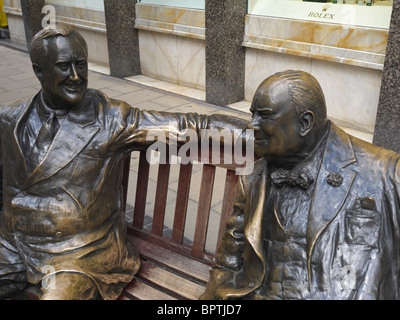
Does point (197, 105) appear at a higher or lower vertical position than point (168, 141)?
lower

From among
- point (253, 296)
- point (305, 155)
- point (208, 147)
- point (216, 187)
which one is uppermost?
point (305, 155)

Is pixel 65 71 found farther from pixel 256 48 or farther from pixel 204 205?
pixel 256 48

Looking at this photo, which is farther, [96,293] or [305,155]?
[96,293]

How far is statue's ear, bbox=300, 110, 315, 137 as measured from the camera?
6.72 feet

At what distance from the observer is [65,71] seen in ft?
8.61

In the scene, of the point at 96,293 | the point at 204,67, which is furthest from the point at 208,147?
the point at 204,67

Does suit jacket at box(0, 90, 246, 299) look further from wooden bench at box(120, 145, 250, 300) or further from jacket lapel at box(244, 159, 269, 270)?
jacket lapel at box(244, 159, 269, 270)

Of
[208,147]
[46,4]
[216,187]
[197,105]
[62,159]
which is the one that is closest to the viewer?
[62,159]

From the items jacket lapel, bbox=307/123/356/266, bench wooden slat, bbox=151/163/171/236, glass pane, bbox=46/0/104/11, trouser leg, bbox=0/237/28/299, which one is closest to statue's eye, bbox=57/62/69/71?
bench wooden slat, bbox=151/163/171/236

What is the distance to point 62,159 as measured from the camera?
2729 millimetres

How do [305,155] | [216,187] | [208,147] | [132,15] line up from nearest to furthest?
[305,155], [208,147], [216,187], [132,15]

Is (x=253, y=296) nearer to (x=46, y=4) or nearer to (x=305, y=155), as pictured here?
(x=305, y=155)

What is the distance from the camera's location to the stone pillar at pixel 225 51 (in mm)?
7117
